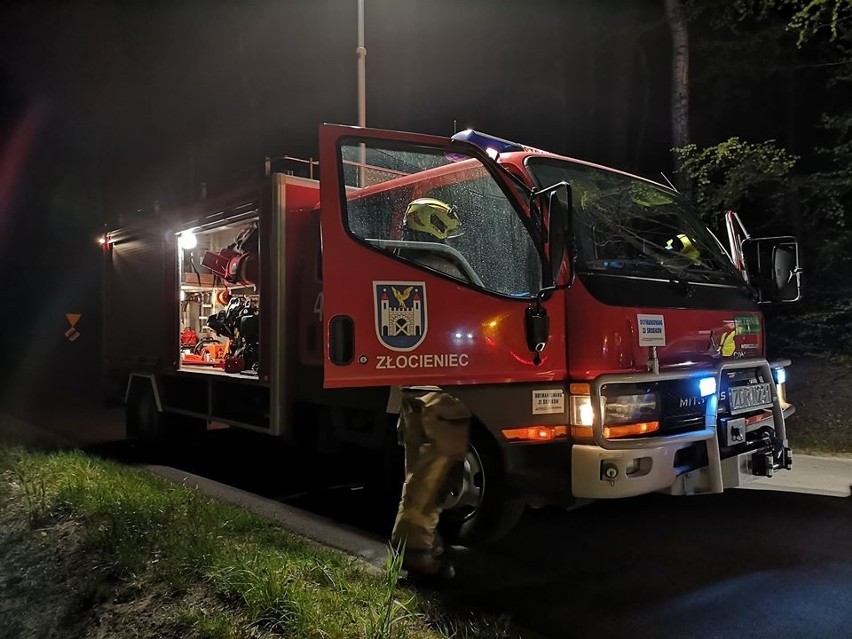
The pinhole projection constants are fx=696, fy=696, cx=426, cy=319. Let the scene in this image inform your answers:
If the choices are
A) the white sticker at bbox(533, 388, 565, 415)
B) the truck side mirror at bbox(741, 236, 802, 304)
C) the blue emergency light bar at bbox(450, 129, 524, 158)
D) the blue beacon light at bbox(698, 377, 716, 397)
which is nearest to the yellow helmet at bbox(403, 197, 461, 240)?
the blue emergency light bar at bbox(450, 129, 524, 158)

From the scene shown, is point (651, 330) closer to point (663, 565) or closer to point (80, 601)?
point (663, 565)

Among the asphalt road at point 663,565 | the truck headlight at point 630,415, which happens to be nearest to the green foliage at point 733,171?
the asphalt road at point 663,565

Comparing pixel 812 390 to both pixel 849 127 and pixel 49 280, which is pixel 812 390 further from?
pixel 49 280

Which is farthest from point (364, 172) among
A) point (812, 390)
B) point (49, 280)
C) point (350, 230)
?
point (49, 280)

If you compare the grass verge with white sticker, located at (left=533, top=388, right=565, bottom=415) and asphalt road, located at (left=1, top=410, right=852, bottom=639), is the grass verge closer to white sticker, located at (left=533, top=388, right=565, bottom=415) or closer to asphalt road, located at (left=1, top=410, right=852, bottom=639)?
asphalt road, located at (left=1, top=410, right=852, bottom=639)

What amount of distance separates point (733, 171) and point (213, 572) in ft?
30.3

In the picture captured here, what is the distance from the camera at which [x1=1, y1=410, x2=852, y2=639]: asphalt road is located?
11.4 feet

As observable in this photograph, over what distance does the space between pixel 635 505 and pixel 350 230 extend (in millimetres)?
3459

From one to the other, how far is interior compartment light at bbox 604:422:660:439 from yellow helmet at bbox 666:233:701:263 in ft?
4.46

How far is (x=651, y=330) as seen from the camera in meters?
3.93

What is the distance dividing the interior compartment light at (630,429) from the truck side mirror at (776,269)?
6.33ft

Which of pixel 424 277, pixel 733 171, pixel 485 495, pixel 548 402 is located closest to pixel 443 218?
pixel 424 277

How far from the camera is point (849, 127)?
1027cm

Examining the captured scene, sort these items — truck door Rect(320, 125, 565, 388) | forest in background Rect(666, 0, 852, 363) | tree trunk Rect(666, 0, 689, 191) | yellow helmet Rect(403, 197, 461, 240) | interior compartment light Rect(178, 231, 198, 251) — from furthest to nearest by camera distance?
tree trunk Rect(666, 0, 689, 191)
forest in background Rect(666, 0, 852, 363)
interior compartment light Rect(178, 231, 198, 251)
yellow helmet Rect(403, 197, 461, 240)
truck door Rect(320, 125, 565, 388)
